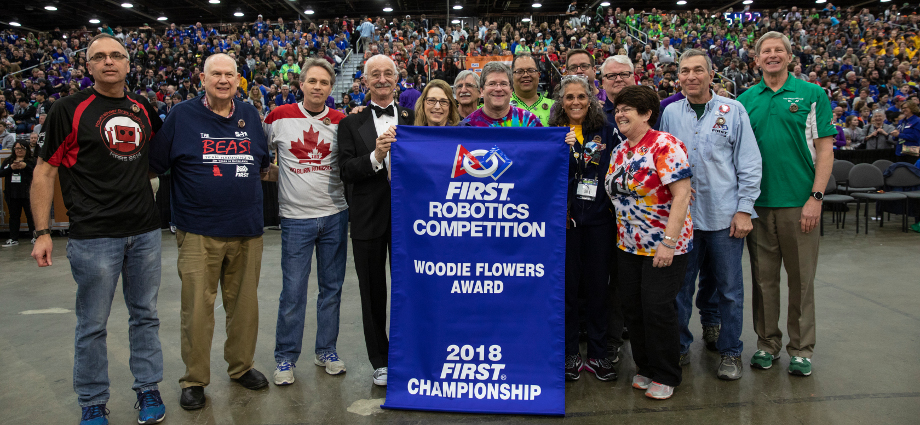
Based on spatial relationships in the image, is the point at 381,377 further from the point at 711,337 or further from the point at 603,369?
Result: the point at 711,337

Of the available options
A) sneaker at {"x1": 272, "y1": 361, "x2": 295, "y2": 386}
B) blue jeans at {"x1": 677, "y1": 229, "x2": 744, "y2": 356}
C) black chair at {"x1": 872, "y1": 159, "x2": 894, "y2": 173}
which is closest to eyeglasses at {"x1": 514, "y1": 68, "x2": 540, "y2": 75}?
blue jeans at {"x1": 677, "y1": 229, "x2": 744, "y2": 356}

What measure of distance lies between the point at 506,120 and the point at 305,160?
3.93 ft

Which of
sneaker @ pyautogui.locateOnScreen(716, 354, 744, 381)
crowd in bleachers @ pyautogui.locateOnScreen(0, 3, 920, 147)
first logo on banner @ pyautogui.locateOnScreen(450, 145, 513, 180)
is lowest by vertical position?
sneaker @ pyautogui.locateOnScreen(716, 354, 744, 381)

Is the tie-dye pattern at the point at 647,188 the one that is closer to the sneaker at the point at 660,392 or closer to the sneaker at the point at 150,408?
the sneaker at the point at 660,392

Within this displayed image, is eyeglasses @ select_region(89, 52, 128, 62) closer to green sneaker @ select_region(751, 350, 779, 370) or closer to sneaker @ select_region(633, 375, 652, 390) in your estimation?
sneaker @ select_region(633, 375, 652, 390)

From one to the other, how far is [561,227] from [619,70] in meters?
1.50

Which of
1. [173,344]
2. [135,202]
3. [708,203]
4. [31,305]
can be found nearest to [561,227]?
A: [708,203]

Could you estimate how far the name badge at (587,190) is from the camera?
2.91 m

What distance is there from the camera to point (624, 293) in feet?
9.58

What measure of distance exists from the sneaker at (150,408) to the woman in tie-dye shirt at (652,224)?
8.25ft

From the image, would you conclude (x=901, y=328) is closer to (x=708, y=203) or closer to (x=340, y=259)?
(x=708, y=203)

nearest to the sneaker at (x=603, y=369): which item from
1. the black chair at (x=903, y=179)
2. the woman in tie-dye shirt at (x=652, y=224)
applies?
the woman in tie-dye shirt at (x=652, y=224)

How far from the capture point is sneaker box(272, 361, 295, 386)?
3113 millimetres

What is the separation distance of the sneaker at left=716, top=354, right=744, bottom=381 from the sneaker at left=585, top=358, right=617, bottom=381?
2.02ft
